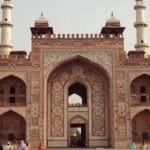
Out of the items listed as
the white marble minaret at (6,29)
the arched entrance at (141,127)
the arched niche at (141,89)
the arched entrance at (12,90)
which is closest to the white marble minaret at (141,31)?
the arched niche at (141,89)

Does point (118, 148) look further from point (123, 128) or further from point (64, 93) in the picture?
point (64, 93)

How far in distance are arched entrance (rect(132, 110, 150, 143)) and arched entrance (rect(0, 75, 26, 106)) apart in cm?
617

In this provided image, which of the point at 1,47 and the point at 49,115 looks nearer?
the point at 49,115

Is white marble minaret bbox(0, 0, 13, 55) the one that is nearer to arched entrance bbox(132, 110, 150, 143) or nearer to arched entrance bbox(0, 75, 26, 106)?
arched entrance bbox(0, 75, 26, 106)

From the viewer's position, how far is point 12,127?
21562 mm

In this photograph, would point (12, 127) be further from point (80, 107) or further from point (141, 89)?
point (141, 89)

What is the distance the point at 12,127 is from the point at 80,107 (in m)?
3.89

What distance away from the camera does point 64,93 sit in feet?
72.8

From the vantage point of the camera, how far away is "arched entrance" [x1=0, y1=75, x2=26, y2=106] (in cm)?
2174

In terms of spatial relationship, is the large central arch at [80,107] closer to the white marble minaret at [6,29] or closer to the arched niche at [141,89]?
the arched niche at [141,89]

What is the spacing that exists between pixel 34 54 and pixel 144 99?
6.53 metres

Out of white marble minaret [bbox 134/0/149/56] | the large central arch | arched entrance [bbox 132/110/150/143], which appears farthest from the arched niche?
white marble minaret [bbox 134/0/149/56]

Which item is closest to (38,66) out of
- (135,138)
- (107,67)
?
(107,67)

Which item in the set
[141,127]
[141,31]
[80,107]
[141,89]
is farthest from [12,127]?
[141,31]
